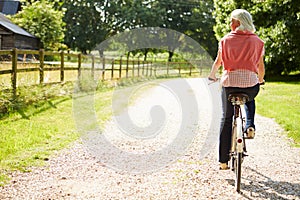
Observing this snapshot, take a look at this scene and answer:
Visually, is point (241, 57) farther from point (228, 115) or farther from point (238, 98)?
point (228, 115)

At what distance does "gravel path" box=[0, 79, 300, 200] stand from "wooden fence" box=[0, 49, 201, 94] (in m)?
4.82

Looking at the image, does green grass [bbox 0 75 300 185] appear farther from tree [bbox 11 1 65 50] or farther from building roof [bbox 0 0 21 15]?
building roof [bbox 0 0 21 15]

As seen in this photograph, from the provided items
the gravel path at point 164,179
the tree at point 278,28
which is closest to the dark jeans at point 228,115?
the gravel path at point 164,179

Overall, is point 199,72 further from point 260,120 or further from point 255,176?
point 255,176

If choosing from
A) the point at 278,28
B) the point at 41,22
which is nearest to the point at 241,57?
the point at 278,28

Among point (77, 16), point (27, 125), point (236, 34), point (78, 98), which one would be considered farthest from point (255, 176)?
point (77, 16)

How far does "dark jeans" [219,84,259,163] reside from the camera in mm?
4307

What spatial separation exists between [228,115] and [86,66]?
12.4 m

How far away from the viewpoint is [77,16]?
59.5 metres

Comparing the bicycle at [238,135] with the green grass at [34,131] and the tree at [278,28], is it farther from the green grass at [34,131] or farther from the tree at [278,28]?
the tree at [278,28]

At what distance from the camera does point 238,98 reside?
424 centimetres

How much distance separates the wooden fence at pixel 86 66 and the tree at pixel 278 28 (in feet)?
20.8

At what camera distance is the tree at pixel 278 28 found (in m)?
20.8

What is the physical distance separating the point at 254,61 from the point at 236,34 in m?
0.35
